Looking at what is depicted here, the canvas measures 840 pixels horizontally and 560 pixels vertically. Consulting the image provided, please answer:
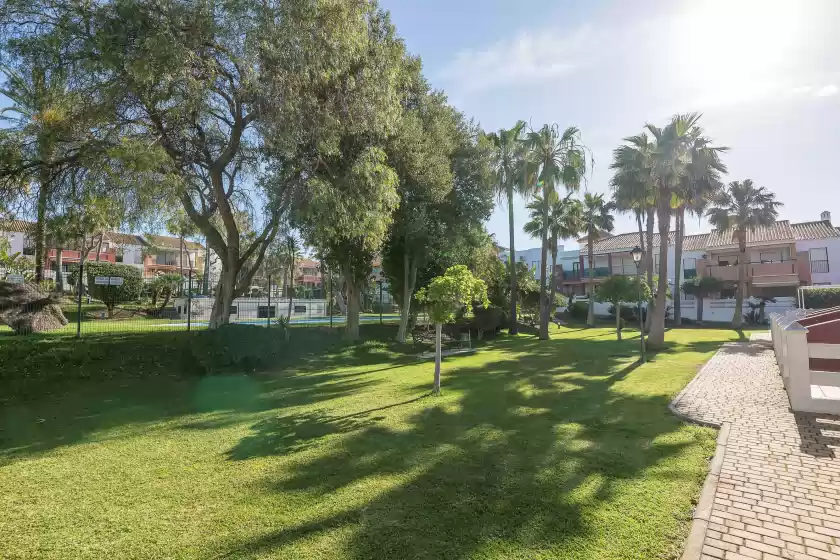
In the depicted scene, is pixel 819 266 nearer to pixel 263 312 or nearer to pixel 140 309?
pixel 263 312

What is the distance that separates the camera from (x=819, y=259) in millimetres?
36219

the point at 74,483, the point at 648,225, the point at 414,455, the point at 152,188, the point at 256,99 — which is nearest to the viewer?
the point at 74,483

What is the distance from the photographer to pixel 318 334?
17.8 m

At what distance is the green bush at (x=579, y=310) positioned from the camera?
40.9 metres

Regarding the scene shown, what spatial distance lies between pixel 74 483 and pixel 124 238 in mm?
51949

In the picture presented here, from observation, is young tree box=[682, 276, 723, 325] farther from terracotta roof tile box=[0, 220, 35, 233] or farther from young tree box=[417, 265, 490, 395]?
terracotta roof tile box=[0, 220, 35, 233]

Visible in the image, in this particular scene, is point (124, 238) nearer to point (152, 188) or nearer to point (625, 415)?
point (152, 188)

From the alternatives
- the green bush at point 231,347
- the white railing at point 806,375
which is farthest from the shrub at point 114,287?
the white railing at point 806,375

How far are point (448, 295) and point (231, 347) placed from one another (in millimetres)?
6345

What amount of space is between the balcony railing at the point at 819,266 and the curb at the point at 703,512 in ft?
139

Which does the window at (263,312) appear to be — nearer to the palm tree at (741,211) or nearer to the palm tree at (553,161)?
the palm tree at (553,161)

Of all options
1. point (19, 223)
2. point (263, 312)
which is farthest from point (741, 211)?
point (19, 223)

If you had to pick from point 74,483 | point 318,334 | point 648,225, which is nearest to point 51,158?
point 74,483

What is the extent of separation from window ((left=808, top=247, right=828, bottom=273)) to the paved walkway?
37133mm
